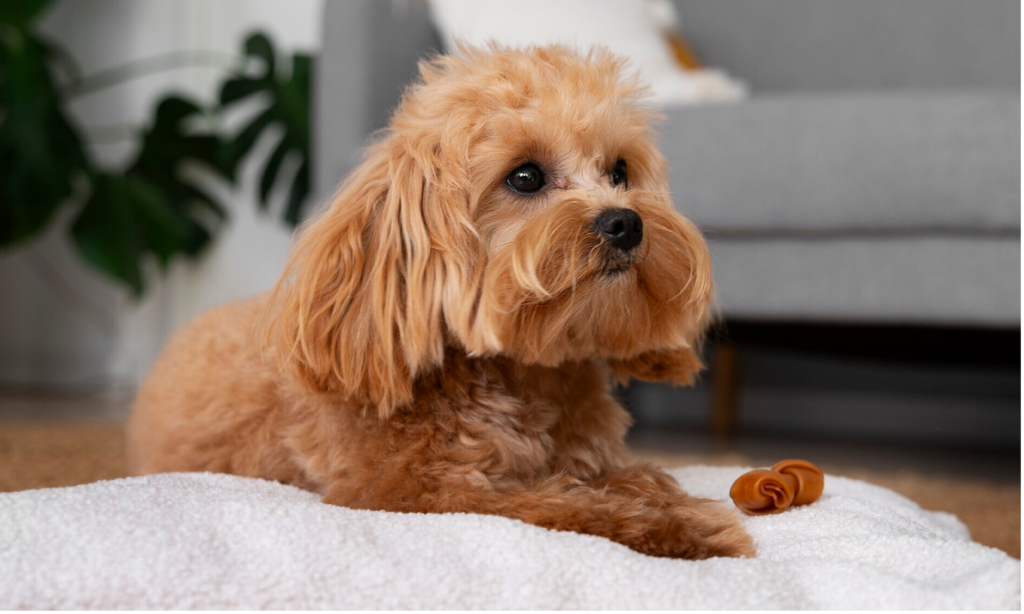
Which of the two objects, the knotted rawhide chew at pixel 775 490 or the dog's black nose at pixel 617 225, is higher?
the dog's black nose at pixel 617 225

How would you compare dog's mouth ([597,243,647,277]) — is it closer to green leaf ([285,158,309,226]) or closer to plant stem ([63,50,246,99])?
green leaf ([285,158,309,226])

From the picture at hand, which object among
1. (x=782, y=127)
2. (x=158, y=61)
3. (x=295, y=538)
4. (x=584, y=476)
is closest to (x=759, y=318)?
(x=782, y=127)

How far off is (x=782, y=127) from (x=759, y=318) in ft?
1.23

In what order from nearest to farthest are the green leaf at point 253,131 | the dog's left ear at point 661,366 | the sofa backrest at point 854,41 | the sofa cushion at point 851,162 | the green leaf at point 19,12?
1. the dog's left ear at point 661,366
2. the sofa cushion at point 851,162
3. the sofa backrest at point 854,41
4. the green leaf at point 19,12
5. the green leaf at point 253,131

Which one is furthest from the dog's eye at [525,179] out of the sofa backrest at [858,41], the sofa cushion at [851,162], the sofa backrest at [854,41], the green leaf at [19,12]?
the green leaf at [19,12]

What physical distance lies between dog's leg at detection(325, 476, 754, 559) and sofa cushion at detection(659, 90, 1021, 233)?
0.97 m

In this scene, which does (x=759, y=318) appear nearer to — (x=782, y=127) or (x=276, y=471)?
(x=782, y=127)

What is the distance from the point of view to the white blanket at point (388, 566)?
70cm

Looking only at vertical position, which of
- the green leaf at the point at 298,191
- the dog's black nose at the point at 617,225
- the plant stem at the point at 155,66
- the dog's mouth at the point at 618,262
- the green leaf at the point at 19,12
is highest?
the green leaf at the point at 19,12

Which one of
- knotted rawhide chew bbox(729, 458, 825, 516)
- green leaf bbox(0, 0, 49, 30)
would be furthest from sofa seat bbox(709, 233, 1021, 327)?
green leaf bbox(0, 0, 49, 30)

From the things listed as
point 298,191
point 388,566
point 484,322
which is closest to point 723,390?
point 298,191

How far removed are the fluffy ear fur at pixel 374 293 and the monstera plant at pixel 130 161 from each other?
2.00 metres

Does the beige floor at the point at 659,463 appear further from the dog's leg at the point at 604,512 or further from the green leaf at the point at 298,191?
the green leaf at the point at 298,191

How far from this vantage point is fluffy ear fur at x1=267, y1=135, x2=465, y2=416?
93 cm
